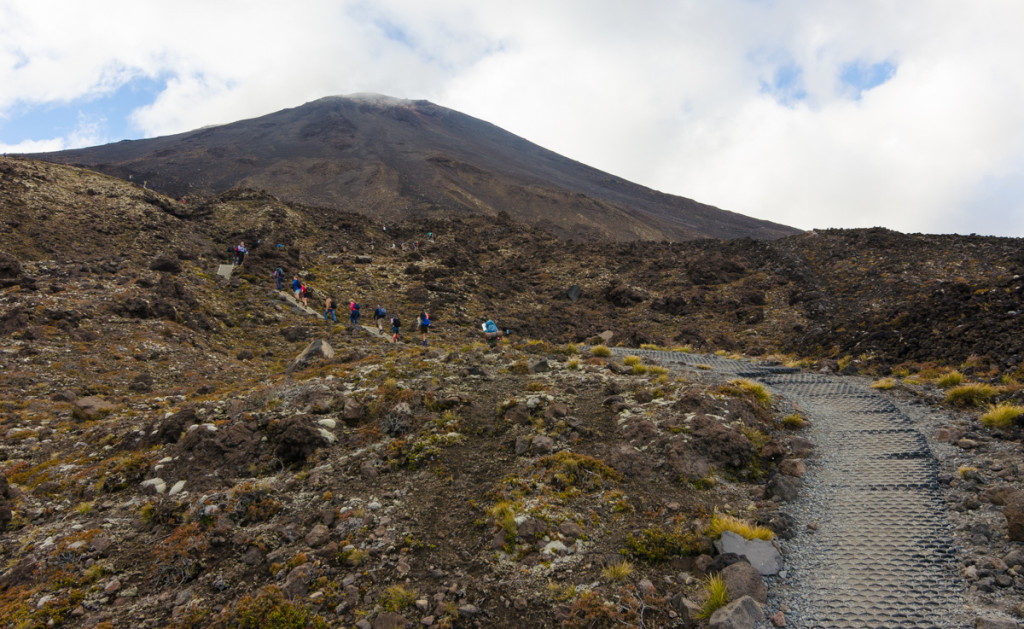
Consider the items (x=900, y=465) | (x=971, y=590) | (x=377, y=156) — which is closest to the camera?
(x=971, y=590)

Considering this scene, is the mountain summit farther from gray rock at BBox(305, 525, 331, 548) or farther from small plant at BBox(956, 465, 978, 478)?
→ small plant at BBox(956, 465, 978, 478)

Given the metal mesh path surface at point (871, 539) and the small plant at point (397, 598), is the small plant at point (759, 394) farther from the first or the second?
the small plant at point (397, 598)

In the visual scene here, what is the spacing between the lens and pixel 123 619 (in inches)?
211

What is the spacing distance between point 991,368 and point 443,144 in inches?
4309

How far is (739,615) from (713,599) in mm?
333

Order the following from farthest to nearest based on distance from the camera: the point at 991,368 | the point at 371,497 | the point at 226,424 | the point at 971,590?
the point at 991,368
the point at 226,424
the point at 371,497
the point at 971,590

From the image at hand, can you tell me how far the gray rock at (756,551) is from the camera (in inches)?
224

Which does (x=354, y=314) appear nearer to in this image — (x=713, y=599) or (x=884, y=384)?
(x=884, y=384)

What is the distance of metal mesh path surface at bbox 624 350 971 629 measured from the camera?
492 cm

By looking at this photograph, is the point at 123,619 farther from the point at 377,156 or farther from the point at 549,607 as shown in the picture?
the point at 377,156

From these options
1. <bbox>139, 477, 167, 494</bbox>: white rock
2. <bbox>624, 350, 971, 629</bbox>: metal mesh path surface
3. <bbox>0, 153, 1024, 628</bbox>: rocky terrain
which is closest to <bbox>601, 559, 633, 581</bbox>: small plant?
<bbox>0, 153, 1024, 628</bbox>: rocky terrain

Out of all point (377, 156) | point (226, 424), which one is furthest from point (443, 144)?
point (226, 424)

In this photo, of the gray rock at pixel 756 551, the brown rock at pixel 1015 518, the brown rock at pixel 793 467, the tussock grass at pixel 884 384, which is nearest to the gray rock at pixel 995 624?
the brown rock at pixel 1015 518

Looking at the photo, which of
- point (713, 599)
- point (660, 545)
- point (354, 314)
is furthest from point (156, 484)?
point (354, 314)
